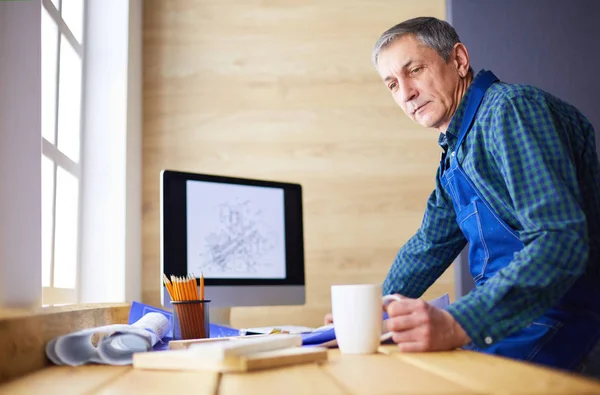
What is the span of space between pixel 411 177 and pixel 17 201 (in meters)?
1.83

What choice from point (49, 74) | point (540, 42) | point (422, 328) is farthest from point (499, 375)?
point (540, 42)

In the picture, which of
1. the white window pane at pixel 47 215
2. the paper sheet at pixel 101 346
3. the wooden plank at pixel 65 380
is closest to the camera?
the wooden plank at pixel 65 380

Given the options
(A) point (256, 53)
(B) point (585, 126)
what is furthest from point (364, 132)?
(B) point (585, 126)

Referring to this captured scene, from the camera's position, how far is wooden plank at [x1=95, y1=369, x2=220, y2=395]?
65 centimetres

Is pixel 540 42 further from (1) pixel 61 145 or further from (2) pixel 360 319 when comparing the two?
(2) pixel 360 319

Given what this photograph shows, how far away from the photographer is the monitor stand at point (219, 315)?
2043mm

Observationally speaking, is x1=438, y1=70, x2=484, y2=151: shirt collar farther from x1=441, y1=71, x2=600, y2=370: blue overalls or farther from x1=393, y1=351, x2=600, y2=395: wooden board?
x1=393, y1=351, x2=600, y2=395: wooden board

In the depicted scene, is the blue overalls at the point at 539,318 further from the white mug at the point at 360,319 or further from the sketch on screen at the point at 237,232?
the sketch on screen at the point at 237,232

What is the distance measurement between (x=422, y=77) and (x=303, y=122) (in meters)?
1.08

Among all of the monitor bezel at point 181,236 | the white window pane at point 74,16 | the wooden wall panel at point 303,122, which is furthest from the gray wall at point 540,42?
the white window pane at point 74,16

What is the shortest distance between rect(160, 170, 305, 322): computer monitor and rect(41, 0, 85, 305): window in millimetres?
318

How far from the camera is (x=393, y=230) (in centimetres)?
260

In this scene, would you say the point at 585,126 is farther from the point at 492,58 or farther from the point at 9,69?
the point at 492,58

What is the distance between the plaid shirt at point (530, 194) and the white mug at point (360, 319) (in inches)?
4.2
